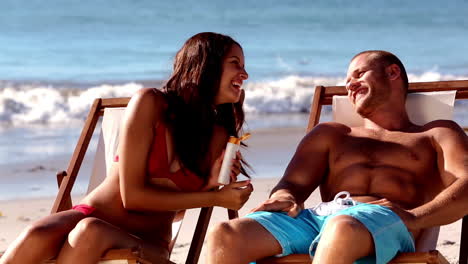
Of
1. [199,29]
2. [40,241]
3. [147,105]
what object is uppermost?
[147,105]

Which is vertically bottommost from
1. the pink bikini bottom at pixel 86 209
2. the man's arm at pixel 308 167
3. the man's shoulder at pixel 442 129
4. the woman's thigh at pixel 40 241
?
the woman's thigh at pixel 40 241

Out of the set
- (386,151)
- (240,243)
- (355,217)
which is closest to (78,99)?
(386,151)

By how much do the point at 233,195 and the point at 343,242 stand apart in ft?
2.23

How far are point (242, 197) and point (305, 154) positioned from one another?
445 millimetres

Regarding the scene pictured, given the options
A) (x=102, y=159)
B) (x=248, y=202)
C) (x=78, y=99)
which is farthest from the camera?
(x=78, y=99)

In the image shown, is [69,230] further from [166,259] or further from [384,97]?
[384,97]

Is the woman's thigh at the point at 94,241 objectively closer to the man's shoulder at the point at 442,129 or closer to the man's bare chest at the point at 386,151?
the man's bare chest at the point at 386,151

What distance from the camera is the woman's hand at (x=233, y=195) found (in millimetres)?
3320

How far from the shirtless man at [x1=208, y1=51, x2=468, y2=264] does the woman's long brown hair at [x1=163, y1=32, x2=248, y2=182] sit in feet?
1.18

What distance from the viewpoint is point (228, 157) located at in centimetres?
322

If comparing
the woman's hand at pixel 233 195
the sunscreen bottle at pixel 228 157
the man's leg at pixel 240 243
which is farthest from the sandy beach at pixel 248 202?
the man's leg at pixel 240 243

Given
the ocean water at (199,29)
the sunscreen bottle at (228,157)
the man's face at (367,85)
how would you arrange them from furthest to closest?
1. the ocean water at (199,29)
2. the man's face at (367,85)
3. the sunscreen bottle at (228,157)

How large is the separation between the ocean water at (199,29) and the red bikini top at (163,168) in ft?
28.3

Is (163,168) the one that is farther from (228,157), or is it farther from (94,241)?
(94,241)
